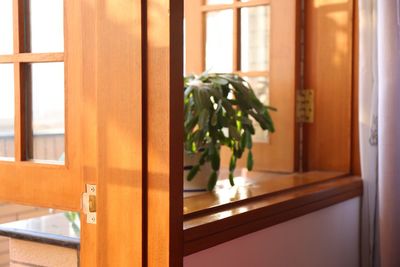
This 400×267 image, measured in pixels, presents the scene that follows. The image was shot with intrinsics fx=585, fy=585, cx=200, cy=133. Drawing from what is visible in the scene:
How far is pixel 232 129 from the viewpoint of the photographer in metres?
1.76

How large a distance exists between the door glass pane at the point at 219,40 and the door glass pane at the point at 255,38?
0.17 feet

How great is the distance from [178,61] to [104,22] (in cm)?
19

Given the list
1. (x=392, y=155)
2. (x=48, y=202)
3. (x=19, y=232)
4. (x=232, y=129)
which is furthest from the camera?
(x=392, y=155)

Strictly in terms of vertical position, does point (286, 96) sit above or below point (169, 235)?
above

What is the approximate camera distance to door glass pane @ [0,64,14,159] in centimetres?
141

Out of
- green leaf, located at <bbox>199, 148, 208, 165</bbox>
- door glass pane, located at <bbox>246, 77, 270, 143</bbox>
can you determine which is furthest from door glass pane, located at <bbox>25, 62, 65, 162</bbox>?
door glass pane, located at <bbox>246, 77, 270, 143</bbox>

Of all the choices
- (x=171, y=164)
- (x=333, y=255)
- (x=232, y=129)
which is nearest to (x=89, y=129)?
(x=171, y=164)

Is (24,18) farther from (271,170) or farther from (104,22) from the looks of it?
(271,170)

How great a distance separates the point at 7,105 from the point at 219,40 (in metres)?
1.10

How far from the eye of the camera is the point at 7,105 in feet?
4.67

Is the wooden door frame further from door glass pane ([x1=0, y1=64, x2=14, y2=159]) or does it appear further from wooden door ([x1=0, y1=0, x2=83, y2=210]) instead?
door glass pane ([x1=0, y1=64, x2=14, y2=159])

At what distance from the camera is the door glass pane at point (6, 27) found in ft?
4.58

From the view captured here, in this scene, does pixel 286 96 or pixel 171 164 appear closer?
pixel 171 164

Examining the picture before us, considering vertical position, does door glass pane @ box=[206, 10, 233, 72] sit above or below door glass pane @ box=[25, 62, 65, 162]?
above
